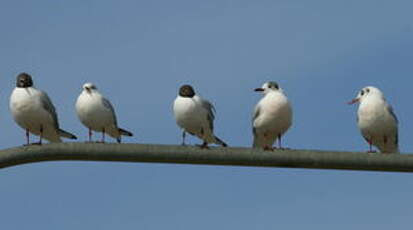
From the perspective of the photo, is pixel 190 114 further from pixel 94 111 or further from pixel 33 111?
pixel 33 111

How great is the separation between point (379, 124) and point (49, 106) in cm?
586

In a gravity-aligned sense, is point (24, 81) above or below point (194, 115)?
above

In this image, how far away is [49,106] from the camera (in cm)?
1800

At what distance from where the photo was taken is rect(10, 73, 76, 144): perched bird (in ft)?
57.8

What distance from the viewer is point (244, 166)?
1017cm

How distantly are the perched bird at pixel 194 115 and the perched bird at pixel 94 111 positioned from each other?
156cm

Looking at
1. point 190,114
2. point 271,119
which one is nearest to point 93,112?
point 190,114

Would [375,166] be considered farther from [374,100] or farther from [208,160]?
[374,100]

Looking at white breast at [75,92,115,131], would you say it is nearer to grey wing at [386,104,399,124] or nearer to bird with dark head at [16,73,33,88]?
bird with dark head at [16,73,33,88]

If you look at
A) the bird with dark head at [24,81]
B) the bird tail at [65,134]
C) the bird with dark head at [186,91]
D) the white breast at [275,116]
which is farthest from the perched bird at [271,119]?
the bird with dark head at [24,81]

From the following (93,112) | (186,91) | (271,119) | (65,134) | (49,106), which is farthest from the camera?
(93,112)

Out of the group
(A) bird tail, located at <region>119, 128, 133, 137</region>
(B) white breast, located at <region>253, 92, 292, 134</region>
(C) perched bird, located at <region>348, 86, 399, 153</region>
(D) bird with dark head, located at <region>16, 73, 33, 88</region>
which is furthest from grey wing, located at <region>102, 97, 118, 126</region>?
(C) perched bird, located at <region>348, 86, 399, 153</region>

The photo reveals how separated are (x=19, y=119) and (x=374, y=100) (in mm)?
6320

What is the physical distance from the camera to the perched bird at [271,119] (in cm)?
1783
